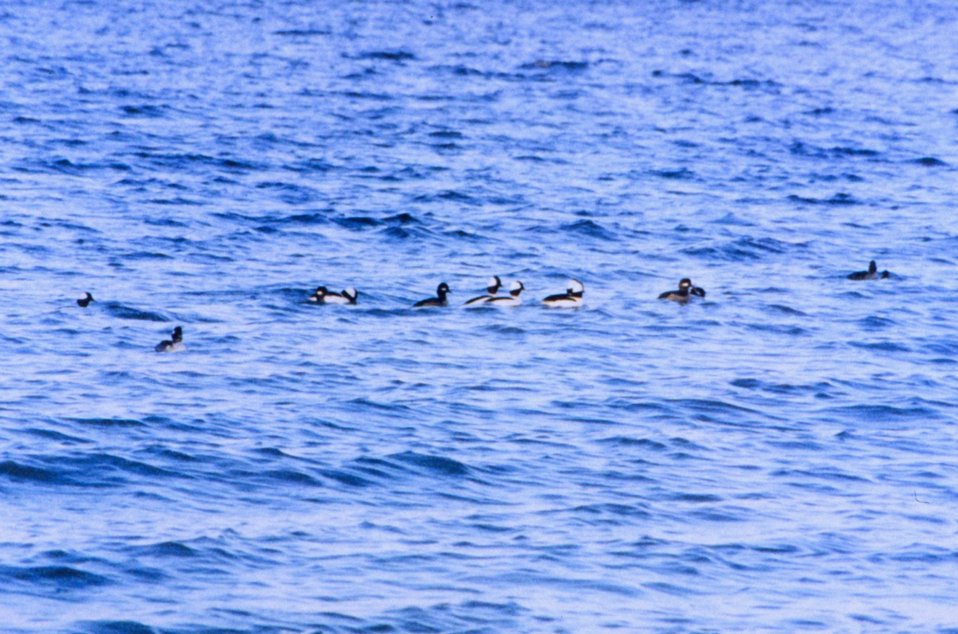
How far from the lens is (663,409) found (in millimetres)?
18406

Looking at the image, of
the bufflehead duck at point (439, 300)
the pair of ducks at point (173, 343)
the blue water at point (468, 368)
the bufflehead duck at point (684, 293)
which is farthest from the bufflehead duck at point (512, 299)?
the pair of ducks at point (173, 343)

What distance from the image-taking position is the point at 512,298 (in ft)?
78.8

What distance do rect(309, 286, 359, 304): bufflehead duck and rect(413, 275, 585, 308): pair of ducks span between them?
2.89 feet

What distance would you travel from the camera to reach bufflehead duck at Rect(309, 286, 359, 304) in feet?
75.9

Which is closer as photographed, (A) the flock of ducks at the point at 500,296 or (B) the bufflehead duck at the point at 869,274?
(A) the flock of ducks at the point at 500,296

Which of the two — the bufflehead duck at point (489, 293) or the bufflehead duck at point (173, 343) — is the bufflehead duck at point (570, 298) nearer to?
the bufflehead duck at point (489, 293)

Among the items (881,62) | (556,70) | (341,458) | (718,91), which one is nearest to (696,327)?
(341,458)

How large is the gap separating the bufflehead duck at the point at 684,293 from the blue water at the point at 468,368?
27 centimetres

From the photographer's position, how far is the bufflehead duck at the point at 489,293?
930 inches

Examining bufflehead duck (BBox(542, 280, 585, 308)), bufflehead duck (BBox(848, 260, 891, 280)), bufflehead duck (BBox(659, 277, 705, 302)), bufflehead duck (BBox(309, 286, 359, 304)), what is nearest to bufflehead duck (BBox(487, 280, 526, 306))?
bufflehead duck (BBox(542, 280, 585, 308))

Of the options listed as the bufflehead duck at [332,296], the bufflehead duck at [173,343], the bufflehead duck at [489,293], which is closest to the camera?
the bufflehead duck at [173,343]

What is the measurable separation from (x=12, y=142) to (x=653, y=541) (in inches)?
1019

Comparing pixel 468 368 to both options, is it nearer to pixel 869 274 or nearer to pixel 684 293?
pixel 684 293

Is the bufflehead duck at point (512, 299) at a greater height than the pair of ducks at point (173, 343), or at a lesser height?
greater
